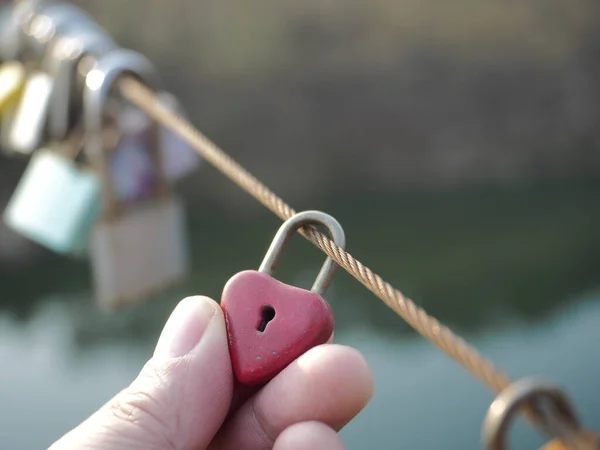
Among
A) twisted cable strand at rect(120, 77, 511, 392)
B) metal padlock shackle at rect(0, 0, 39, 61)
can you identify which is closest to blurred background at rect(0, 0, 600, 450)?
metal padlock shackle at rect(0, 0, 39, 61)

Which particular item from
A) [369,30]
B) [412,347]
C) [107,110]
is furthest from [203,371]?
[369,30]

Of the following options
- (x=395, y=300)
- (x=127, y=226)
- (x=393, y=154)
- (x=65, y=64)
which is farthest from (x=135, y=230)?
(x=393, y=154)

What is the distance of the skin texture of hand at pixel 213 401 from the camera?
1.29 feet

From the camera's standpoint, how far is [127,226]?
40.1 inches

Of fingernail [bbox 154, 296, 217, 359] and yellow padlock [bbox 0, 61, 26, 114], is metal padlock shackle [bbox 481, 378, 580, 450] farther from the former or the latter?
yellow padlock [bbox 0, 61, 26, 114]

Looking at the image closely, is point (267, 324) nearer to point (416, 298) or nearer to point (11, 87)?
point (11, 87)

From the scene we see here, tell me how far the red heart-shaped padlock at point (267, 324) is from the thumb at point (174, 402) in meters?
0.01

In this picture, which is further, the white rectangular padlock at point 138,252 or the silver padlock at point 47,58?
the silver padlock at point 47,58

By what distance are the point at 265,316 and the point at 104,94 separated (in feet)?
1.97

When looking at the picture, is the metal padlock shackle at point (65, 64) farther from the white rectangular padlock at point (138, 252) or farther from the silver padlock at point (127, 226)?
the white rectangular padlock at point (138, 252)

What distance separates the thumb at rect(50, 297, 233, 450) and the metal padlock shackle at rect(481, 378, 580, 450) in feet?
0.62

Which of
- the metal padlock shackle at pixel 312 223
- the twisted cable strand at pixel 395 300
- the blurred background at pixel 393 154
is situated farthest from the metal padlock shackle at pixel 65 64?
the blurred background at pixel 393 154

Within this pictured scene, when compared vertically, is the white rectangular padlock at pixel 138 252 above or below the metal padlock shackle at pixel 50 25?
below

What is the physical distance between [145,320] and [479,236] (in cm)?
160
